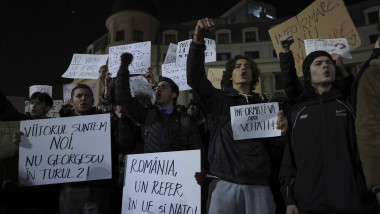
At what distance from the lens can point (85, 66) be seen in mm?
6047

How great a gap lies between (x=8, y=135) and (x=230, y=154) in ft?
8.92

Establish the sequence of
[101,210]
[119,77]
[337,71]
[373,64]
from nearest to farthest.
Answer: [373,64], [337,71], [101,210], [119,77]

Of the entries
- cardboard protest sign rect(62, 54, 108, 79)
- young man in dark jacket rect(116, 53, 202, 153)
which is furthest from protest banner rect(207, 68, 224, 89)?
young man in dark jacket rect(116, 53, 202, 153)

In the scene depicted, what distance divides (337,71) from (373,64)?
1280 millimetres

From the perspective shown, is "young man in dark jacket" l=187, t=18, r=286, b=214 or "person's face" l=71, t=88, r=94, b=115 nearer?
"young man in dark jacket" l=187, t=18, r=286, b=214

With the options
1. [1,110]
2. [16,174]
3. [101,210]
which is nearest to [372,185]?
[101,210]

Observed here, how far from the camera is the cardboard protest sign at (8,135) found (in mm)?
3727

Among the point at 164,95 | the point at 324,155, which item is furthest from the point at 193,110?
the point at 324,155

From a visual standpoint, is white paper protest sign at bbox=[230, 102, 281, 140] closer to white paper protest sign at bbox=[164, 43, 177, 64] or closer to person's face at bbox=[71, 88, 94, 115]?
person's face at bbox=[71, 88, 94, 115]

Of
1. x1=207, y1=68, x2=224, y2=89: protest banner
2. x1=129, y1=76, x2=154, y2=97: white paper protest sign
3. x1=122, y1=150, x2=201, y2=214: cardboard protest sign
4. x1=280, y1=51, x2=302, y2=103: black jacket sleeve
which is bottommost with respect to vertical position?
x1=122, y1=150, x2=201, y2=214: cardboard protest sign

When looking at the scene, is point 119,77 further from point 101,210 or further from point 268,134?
point 268,134

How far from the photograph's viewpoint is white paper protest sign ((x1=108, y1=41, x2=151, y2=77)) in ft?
17.9

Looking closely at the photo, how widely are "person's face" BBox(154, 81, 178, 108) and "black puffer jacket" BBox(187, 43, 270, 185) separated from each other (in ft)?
2.70

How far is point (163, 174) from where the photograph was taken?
10.7ft
